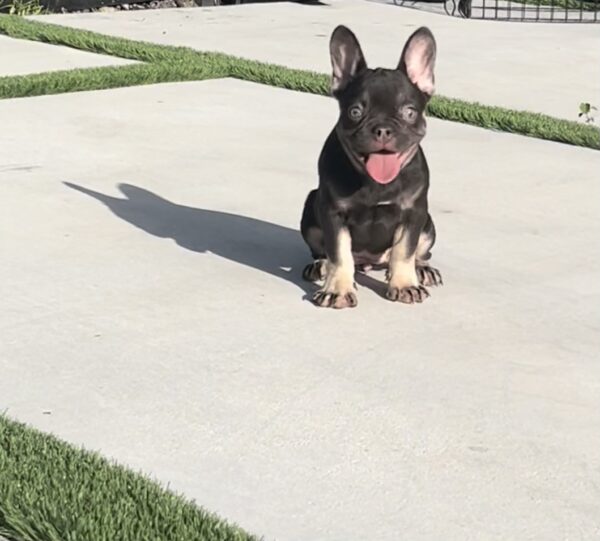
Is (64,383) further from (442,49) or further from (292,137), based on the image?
(442,49)

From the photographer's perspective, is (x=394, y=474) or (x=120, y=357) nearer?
(x=394, y=474)

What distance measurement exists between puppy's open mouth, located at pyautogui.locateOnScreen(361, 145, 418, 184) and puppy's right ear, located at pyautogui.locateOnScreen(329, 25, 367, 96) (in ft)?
0.95

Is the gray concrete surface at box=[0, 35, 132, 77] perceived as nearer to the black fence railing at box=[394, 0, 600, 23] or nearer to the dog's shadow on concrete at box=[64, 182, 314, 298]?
the dog's shadow on concrete at box=[64, 182, 314, 298]

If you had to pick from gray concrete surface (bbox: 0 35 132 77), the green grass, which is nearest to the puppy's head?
the green grass

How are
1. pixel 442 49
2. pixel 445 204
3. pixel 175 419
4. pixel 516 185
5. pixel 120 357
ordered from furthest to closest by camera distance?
pixel 442 49 < pixel 516 185 < pixel 445 204 < pixel 120 357 < pixel 175 419

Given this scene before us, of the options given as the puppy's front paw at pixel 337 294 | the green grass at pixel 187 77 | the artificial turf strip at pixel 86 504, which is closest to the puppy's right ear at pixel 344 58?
the puppy's front paw at pixel 337 294

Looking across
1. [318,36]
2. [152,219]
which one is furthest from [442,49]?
[152,219]

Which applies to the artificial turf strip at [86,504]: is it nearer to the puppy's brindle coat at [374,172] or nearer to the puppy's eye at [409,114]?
the puppy's brindle coat at [374,172]

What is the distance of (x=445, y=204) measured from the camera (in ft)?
19.9

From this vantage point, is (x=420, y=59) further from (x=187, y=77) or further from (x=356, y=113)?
(x=187, y=77)

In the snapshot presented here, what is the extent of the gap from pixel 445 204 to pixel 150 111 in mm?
2622

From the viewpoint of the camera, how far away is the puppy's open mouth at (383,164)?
165 inches

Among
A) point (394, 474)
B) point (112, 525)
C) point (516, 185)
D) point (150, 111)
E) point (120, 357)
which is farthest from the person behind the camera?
point (150, 111)

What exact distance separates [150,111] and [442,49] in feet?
13.6
